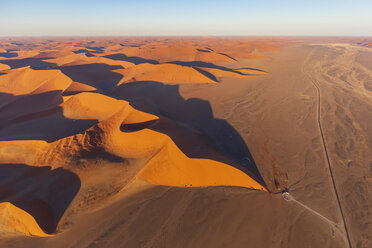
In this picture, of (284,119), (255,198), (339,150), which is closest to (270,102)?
(284,119)

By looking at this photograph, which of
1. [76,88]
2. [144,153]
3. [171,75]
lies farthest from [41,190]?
[171,75]

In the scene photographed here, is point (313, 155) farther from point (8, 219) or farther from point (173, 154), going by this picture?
point (8, 219)

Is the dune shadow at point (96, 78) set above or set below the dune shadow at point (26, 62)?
below

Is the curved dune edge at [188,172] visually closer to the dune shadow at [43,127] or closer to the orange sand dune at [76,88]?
the dune shadow at [43,127]

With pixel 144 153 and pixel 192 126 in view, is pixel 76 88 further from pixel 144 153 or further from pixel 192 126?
pixel 144 153

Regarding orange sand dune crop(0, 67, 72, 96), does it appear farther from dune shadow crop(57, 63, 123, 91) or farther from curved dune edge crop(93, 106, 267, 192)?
curved dune edge crop(93, 106, 267, 192)

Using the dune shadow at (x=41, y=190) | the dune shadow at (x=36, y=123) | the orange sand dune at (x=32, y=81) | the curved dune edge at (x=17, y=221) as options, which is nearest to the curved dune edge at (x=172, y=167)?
the dune shadow at (x=41, y=190)
